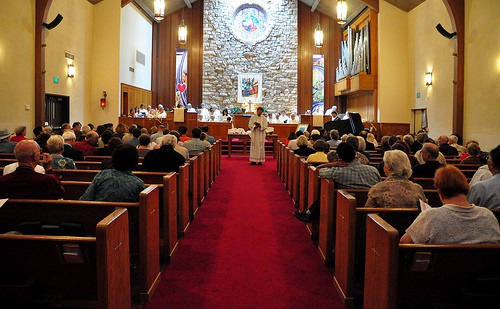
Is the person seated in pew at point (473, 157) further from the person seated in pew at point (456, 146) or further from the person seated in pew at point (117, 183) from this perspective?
the person seated in pew at point (117, 183)

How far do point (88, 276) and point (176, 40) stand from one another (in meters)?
16.6

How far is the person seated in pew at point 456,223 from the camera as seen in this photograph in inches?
84.0

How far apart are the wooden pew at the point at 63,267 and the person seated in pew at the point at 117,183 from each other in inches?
34.2

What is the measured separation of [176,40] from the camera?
17.9m

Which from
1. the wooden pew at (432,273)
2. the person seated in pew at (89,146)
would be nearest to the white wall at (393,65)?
the person seated in pew at (89,146)

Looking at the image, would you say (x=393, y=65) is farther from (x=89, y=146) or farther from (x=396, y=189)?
(x=396, y=189)

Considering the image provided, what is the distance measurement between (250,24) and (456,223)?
17375 mm

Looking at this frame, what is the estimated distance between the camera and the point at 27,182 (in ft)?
9.70

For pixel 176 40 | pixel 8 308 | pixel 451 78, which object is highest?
pixel 176 40

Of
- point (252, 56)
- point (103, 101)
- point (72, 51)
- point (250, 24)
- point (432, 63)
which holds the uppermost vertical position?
point (250, 24)

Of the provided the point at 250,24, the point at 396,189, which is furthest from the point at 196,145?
the point at 250,24

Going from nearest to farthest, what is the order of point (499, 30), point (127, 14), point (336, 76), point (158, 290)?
point (158, 290) < point (499, 30) < point (127, 14) < point (336, 76)

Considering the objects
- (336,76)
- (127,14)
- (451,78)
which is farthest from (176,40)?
(451,78)

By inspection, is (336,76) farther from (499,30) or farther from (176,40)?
(499,30)
